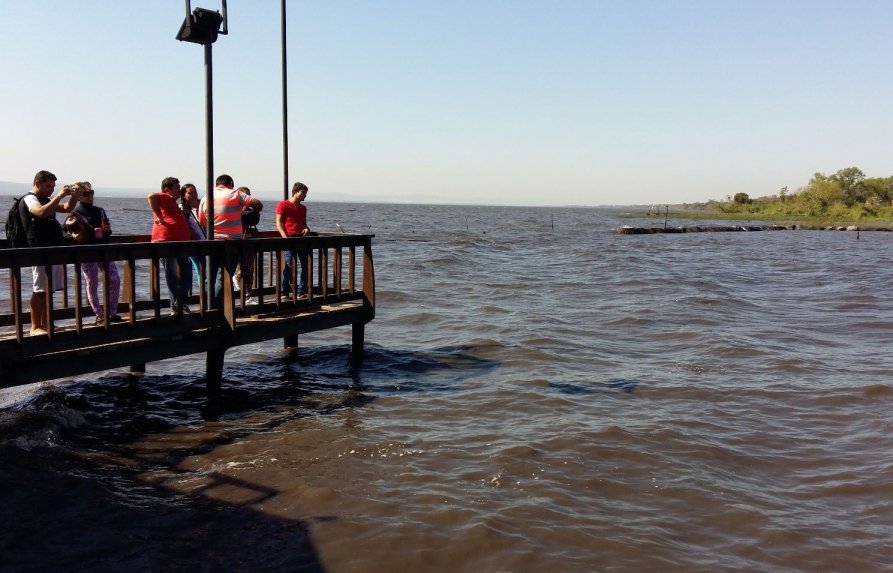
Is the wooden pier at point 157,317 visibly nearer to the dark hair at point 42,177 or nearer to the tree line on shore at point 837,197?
the dark hair at point 42,177

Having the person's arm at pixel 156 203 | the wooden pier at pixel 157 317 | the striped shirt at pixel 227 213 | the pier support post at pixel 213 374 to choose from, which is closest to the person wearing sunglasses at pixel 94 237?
the wooden pier at pixel 157 317

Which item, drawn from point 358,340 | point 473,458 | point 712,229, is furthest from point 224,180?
point 712,229

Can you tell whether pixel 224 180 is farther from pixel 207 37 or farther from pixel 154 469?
pixel 154 469

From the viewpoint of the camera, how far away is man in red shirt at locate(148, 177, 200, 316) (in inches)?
323

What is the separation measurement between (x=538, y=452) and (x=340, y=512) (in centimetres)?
228

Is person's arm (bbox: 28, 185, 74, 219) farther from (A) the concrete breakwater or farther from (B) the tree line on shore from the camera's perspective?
(B) the tree line on shore

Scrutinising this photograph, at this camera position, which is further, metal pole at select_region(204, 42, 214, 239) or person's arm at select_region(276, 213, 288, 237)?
person's arm at select_region(276, 213, 288, 237)

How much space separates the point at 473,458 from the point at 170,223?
442cm

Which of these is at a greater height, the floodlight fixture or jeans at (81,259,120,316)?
the floodlight fixture

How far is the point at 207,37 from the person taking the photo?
25.6 ft

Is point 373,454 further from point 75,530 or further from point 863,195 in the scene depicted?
point 863,195

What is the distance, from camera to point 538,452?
7184 mm

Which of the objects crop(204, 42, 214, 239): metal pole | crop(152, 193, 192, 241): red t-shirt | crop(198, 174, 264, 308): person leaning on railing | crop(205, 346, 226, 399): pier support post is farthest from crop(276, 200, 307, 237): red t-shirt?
crop(205, 346, 226, 399): pier support post

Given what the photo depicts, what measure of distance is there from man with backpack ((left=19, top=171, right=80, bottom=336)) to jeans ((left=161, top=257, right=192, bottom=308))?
49.7 inches
